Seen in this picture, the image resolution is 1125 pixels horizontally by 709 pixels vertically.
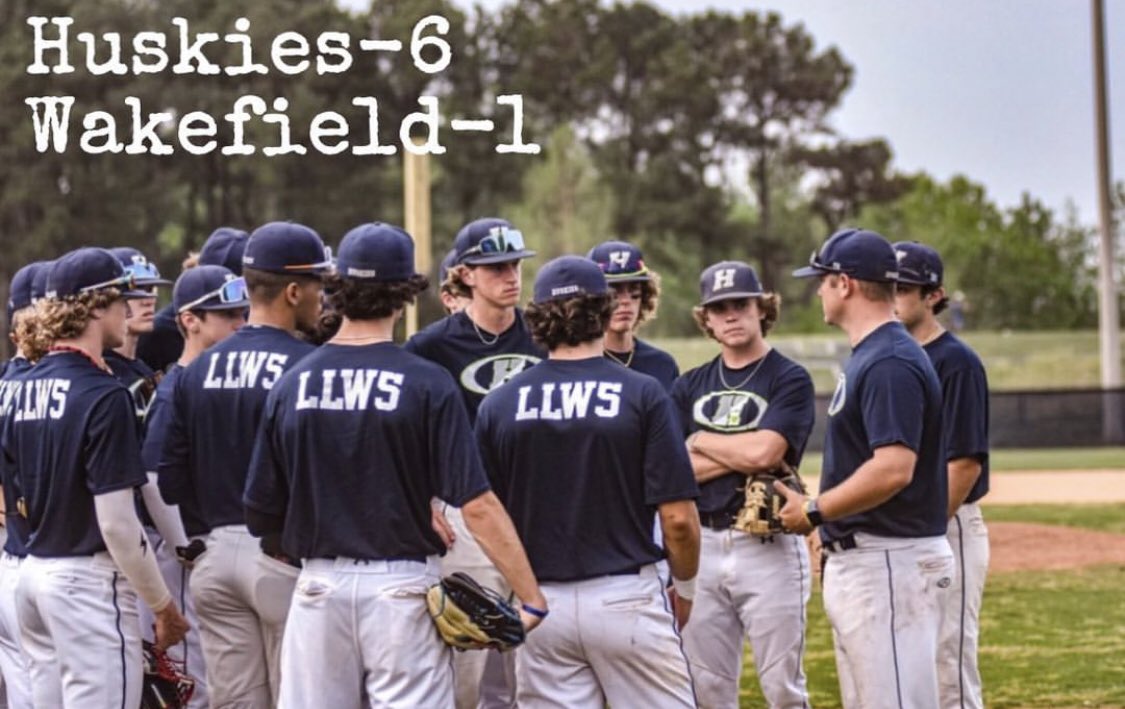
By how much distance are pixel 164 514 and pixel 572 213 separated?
42682 millimetres

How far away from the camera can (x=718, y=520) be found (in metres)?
6.26

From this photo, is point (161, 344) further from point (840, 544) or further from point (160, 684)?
point (840, 544)

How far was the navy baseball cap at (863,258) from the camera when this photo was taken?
539cm

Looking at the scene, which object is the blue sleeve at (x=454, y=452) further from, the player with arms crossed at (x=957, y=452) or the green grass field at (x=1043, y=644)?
the green grass field at (x=1043, y=644)

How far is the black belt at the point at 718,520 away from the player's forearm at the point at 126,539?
2191mm

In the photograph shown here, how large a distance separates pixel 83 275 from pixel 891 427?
9.14ft

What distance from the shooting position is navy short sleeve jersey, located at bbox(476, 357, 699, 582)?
4855 millimetres

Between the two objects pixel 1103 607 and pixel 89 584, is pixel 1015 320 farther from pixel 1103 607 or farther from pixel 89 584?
pixel 89 584

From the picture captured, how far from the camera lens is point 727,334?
21.1ft

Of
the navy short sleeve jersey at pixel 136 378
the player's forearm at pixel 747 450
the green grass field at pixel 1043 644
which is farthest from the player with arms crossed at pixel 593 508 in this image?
the green grass field at pixel 1043 644

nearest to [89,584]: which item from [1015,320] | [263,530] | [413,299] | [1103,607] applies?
[263,530]

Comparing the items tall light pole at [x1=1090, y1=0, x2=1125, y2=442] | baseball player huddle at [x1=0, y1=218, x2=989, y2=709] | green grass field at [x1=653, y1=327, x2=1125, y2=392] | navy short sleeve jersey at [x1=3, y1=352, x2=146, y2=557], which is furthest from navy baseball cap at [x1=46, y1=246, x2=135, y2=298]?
green grass field at [x1=653, y1=327, x2=1125, y2=392]

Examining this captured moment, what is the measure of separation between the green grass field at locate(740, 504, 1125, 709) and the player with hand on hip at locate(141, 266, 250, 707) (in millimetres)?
3207

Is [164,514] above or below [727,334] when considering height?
below
